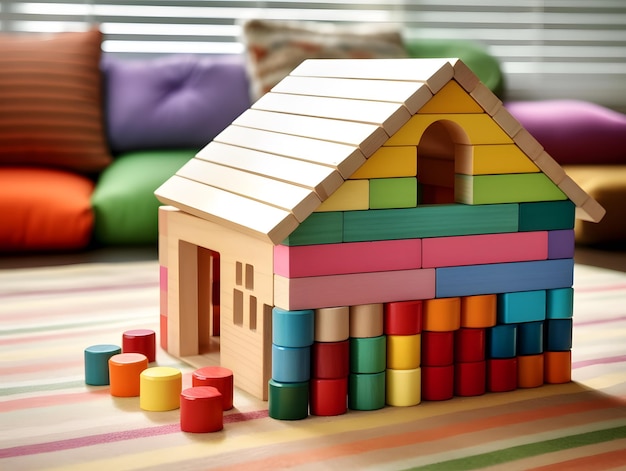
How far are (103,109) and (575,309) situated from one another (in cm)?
175

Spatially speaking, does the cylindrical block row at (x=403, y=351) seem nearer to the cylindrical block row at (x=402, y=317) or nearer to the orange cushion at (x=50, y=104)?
the cylindrical block row at (x=402, y=317)

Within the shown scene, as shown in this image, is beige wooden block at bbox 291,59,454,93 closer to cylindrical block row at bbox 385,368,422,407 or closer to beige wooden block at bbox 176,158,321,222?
beige wooden block at bbox 176,158,321,222

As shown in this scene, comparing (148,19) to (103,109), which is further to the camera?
(148,19)

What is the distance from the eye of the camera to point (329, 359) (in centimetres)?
127

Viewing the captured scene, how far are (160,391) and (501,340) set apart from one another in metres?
0.48

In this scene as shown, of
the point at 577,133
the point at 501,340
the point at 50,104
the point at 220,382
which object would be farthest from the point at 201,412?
the point at 577,133

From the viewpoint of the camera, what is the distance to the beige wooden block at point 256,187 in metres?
1.22

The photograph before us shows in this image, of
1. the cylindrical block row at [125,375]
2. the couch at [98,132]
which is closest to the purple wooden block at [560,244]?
the cylindrical block row at [125,375]

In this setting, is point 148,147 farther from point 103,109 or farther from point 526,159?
point 526,159

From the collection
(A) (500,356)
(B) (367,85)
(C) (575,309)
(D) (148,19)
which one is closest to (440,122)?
(B) (367,85)

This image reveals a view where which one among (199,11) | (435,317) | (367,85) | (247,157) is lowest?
(435,317)

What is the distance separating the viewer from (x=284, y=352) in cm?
124

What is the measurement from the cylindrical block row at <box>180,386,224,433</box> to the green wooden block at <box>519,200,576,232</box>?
50cm

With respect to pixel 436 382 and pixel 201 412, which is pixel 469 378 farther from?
pixel 201 412
